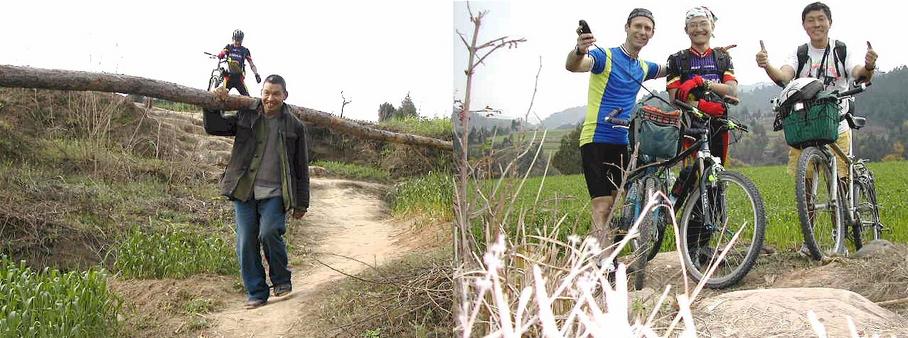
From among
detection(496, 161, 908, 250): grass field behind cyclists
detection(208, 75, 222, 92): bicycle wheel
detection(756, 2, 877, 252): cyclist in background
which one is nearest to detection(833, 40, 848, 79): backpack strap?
detection(756, 2, 877, 252): cyclist in background

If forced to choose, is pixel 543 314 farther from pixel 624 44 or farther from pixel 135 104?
pixel 135 104

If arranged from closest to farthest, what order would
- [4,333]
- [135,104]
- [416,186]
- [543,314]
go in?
[543,314]
[4,333]
[135,104]
[416,186]

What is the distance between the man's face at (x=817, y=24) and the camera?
194 cm

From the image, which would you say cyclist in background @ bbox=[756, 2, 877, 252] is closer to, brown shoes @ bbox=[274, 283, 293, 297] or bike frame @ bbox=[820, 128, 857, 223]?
bike frame @ bbox=[820, 128, 857, 223]

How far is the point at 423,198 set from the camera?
7.99 feet

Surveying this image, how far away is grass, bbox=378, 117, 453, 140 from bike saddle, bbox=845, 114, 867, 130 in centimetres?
130

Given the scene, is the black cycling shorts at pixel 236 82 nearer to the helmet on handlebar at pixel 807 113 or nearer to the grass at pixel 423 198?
the grass at pixel 423 198

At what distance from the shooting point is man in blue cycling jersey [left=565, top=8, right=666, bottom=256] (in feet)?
6.16

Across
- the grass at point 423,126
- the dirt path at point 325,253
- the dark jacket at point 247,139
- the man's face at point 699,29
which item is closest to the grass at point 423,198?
the dirt path at point 325,253

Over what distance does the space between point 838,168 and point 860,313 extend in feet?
1.98

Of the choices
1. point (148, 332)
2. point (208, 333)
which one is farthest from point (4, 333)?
point (208, 333)

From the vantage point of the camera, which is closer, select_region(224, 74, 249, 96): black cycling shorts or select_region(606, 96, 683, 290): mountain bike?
select_region(606, 96, 683, 290): mountain bike

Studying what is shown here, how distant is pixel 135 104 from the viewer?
2.34 metres

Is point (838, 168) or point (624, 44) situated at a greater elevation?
point (624, 44)
